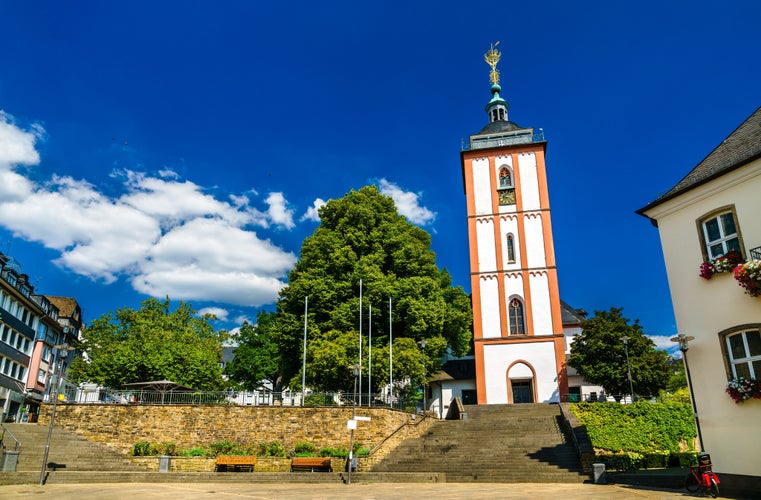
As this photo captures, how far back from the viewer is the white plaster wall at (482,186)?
36.5 metres

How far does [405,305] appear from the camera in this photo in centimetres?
3012

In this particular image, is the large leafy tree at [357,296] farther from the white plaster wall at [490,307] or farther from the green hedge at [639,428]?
the green hedge at [639,428]

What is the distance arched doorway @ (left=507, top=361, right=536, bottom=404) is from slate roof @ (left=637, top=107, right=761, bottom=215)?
724 inches

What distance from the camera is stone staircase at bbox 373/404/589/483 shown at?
19250 mm

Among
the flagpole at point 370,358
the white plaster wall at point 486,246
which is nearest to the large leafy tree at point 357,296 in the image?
the flagpole at point 370,358

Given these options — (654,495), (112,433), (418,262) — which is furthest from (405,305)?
(654,495)

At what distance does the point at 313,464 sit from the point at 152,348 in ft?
58.5

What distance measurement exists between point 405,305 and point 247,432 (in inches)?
424

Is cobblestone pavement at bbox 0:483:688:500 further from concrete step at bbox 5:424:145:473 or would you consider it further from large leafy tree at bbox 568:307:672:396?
large leafy tree at bbox 568:307:672:396

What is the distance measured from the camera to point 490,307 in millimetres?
34438

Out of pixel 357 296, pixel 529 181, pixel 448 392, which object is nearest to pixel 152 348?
pixel 357 296

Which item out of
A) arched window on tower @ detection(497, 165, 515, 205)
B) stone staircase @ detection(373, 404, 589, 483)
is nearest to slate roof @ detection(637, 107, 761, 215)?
stone staircase @ detection(373, 404, 589, 483)

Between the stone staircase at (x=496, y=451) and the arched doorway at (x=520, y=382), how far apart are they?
12.0ft

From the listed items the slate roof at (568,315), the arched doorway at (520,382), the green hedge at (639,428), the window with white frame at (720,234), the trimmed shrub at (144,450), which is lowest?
the trimmed shrub at (144,450)
